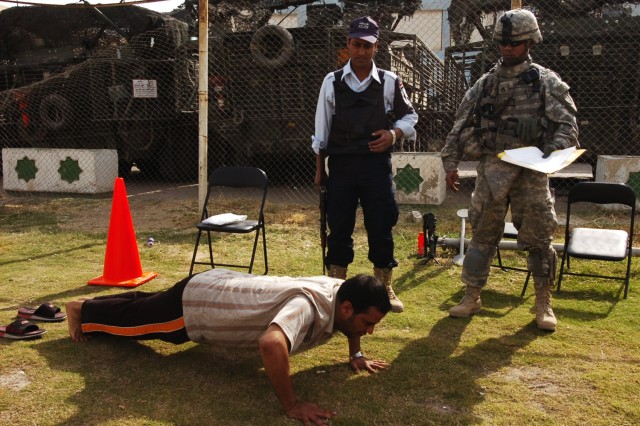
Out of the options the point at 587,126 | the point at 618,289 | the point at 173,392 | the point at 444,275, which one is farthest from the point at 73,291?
the point at 587,126

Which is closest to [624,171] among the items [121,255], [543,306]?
[543,306]

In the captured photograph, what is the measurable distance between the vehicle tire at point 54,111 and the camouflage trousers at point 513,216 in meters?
9.24

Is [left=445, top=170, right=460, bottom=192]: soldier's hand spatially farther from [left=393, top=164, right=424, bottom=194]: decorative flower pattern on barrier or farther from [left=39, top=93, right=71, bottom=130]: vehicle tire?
[left=39, top=93, right=71, bottom=130]: vehicle tire

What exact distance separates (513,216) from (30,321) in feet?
10.3

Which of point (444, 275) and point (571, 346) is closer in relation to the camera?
point (571, 346)

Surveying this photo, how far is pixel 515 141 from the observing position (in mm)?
3762

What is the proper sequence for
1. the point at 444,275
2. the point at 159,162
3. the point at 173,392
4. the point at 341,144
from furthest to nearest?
the point at 159,162 < the point at 444,275 < the point at 341,144 < the point at 173,392

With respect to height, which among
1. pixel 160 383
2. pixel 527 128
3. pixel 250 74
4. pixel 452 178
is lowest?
pixel 160 383

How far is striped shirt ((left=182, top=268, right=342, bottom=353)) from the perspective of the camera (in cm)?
278

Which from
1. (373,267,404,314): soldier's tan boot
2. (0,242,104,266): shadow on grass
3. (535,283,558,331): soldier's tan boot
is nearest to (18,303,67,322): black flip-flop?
(0,242,104,266): shadow on grass

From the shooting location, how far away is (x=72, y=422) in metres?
2.67

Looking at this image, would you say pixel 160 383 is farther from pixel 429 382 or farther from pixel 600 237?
pixel 600 237

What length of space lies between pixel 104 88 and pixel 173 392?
9.03m

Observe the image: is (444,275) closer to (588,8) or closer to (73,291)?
(73,291)
